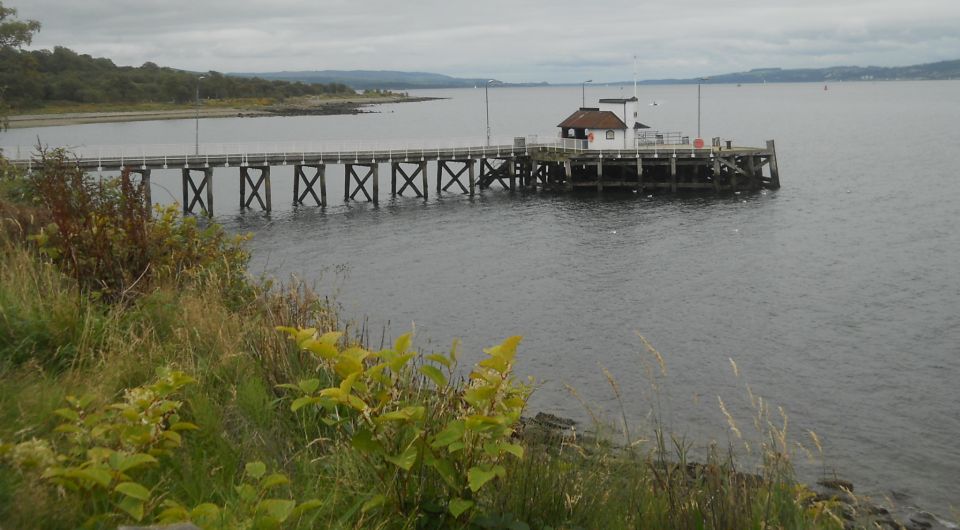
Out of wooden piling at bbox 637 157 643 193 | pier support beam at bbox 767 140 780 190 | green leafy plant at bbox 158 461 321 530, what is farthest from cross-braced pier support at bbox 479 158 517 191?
green leafy plant at bbox 158 461 321 530

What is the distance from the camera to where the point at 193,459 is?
5773mm

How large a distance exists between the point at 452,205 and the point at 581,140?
1093 cm

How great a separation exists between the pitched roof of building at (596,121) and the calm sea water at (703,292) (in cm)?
551

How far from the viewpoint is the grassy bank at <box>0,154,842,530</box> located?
4.70 metres

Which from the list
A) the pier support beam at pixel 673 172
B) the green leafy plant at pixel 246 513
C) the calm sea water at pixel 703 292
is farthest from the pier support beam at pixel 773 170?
the green leafy plant at pixel 246 513

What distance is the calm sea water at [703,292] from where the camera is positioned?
19562 millimetres

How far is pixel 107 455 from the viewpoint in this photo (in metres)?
4.65

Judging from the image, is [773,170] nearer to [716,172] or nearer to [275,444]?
[716,172]

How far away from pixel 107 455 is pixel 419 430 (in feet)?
5.07

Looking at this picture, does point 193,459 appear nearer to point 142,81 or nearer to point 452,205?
point 452,205

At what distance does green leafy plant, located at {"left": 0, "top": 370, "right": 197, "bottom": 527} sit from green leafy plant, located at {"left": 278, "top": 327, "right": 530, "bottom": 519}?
29.8 inches

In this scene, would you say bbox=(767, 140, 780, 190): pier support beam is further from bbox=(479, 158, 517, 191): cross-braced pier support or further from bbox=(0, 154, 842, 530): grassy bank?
bbox=(0, 154, 842, 530): grassy bank

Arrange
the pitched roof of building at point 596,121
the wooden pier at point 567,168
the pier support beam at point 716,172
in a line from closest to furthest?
the wooden pier at point 567,168 < the pier support beam at point 716,172 < the pitched roof of building at point 596,121

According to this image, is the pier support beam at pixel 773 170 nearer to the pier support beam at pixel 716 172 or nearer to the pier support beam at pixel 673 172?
the pier support beam at pixel 716 172
